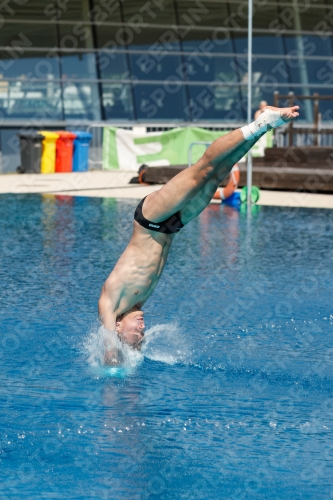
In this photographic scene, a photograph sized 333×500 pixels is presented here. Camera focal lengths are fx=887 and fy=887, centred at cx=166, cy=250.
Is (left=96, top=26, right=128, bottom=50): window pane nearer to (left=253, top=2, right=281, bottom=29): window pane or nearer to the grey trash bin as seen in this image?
(left=253, top=2, right=281, bottom=29): window pane

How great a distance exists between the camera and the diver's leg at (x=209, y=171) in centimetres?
569

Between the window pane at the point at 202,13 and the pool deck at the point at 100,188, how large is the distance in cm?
763

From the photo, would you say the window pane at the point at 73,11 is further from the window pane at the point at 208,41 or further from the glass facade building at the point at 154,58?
the window pane at the point at 208,41

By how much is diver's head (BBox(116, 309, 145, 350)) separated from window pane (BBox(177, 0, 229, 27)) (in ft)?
81.8

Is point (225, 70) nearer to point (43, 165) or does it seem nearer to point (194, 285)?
point (43, 165)

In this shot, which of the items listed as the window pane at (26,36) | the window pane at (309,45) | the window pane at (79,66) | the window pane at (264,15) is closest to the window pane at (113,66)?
the window pane at (79,66)

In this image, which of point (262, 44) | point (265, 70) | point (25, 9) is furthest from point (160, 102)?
point (25, 9)

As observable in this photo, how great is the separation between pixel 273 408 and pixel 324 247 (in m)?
6.46

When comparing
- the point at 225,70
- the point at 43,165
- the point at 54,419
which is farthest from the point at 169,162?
the point at 54,419

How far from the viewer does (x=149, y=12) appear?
96.4 feet

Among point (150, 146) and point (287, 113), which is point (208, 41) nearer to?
point (150, 146)

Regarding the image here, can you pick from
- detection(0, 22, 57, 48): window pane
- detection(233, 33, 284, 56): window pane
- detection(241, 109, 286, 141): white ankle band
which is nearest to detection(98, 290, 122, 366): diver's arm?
detection(241, 109, 286, 141): white ankle band

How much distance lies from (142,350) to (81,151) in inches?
755

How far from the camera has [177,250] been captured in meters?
11.4
